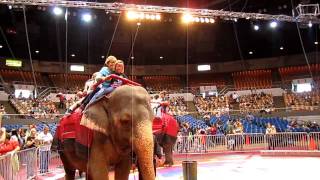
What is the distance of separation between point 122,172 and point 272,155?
1535 centimetres

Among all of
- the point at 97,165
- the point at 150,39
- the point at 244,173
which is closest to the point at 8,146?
the point at 97,165

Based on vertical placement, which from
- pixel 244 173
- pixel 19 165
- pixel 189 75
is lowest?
pixel 244 173

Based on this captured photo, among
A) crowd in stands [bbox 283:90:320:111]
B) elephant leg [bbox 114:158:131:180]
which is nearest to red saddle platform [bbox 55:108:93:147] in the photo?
elephant leg [bbox 114:158:131:180]

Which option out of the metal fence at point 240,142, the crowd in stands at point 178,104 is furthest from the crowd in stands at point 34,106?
the metal fence at point 240,142

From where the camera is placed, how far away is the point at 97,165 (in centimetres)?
558

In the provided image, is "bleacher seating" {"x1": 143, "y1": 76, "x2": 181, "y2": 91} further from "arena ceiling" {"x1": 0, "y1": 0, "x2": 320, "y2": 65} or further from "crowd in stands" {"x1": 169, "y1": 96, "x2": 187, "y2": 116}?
"crowd in stands" {"x1": 169, "y1": 96, "x2": 187, "y2": 116}

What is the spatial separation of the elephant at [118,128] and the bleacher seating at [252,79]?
3356 cm

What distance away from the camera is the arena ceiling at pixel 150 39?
35.0 meters

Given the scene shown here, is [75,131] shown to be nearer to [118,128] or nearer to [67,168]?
[118,128]

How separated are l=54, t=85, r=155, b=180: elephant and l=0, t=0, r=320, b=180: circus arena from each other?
3.98 meters

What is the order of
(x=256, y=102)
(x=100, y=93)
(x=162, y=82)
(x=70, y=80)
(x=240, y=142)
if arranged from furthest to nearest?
(x=162, y=82) < (x=70, y=80) < (x=256, y=102) < (x=240, y=142) < (x=100, y=93)

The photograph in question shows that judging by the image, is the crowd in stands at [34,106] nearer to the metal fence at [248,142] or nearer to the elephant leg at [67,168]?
the metal fence at [248,142]

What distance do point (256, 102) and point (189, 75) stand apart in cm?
860

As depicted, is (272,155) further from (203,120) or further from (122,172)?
(122,172)
